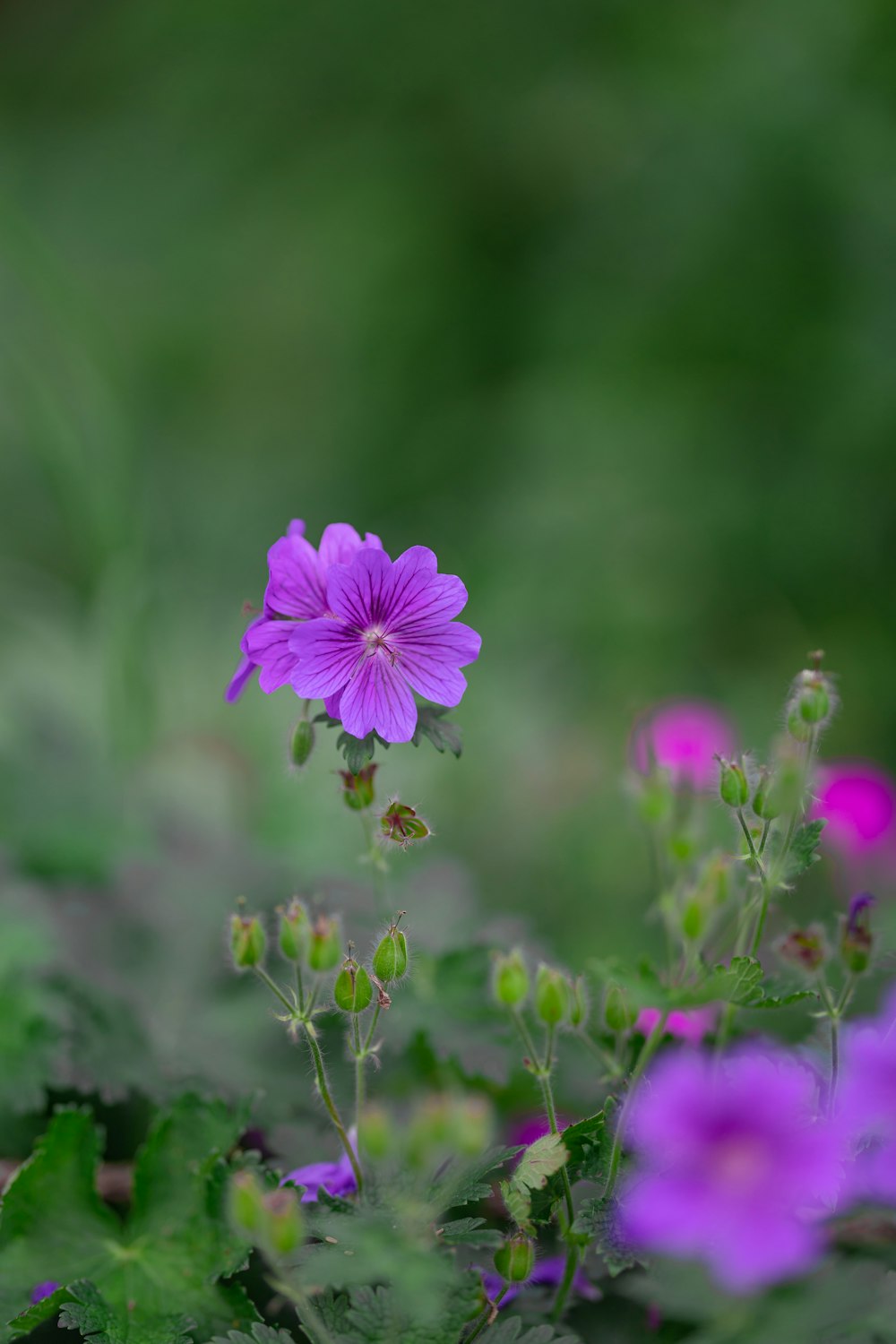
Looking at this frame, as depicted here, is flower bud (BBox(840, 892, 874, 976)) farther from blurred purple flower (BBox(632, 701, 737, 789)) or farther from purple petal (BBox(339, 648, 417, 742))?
blurred purple flower (BBox(632, 701, 737, 789))

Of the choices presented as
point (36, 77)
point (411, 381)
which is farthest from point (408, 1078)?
point (36, 77)

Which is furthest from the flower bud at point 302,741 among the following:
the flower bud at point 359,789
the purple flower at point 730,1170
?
the purple flower at point 730,1170

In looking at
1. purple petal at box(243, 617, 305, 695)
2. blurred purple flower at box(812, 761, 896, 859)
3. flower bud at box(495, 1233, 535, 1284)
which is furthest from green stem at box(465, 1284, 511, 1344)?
blurred purple flower at box(812, 761, 896, 859)

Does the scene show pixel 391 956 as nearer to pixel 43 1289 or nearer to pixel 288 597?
pixel 288 597

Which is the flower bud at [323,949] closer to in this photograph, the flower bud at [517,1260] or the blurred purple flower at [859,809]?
the flower bud at [517,1260]

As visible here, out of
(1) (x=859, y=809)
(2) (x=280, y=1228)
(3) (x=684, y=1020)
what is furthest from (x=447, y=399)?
(2) (x=280, y=1228)
